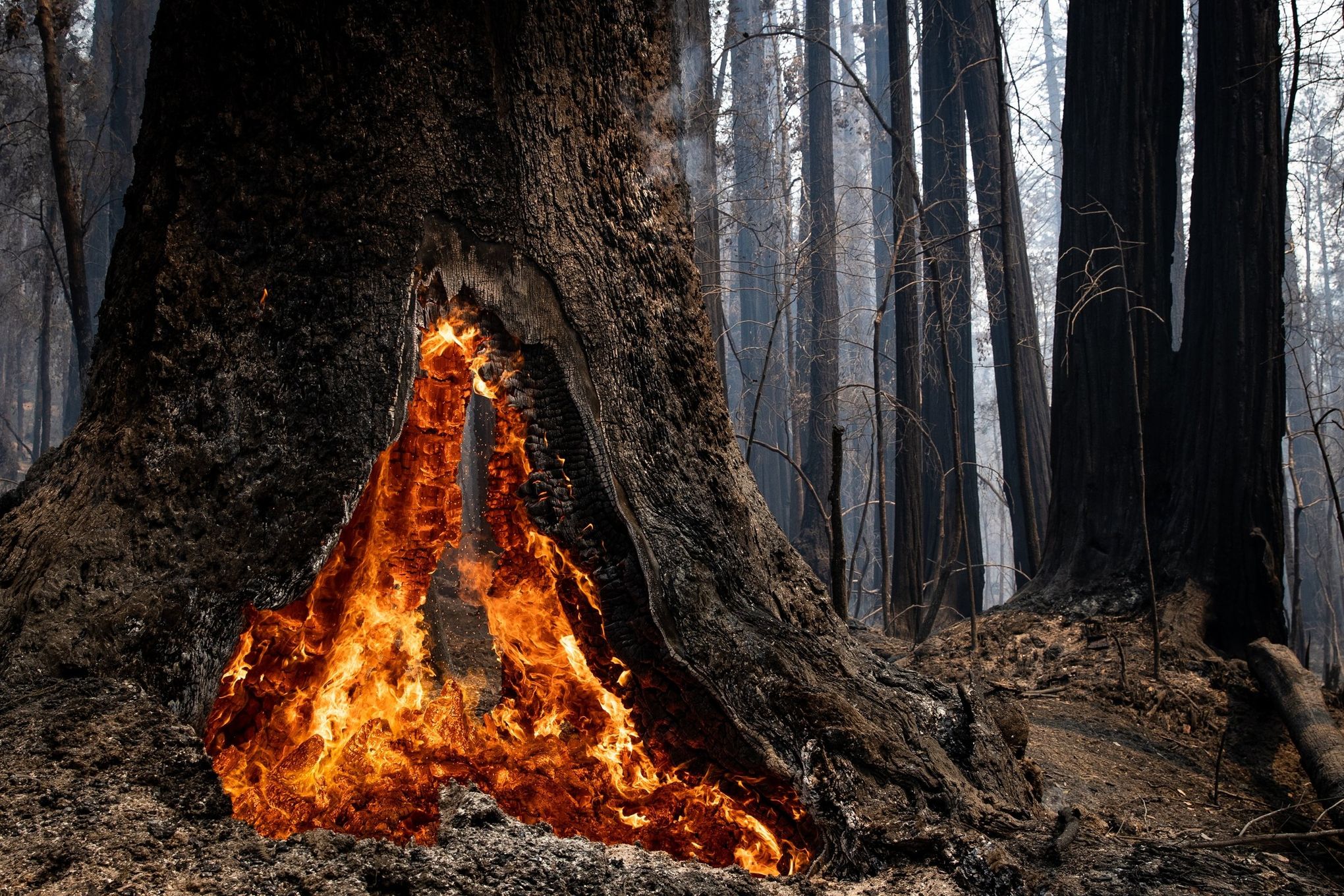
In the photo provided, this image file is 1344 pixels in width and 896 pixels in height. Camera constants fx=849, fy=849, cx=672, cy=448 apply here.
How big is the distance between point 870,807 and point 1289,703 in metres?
3.10

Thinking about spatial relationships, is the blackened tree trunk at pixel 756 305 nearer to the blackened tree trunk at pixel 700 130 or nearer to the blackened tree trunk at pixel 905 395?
the blackened tree trunk at pixel 905 395

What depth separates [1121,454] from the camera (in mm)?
5641

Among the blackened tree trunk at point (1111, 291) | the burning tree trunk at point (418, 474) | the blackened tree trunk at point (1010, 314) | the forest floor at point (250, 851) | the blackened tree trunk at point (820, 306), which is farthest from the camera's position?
the blackened tree trunk at point (820, 306)

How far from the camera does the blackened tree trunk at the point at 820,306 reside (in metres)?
11.8

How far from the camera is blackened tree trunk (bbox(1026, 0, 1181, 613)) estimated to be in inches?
219

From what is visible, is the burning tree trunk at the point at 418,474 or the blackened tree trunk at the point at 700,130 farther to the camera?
the blackened tree trunk at the point at 700,130

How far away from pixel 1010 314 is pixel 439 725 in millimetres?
5054

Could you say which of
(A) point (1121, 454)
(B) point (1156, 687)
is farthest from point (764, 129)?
(B) point (1156, 687)

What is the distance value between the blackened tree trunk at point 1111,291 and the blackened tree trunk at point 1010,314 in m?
0.49

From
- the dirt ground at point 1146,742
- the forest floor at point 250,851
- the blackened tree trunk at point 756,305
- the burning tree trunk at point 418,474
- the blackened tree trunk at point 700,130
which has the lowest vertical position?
the dirt ground at point 1146,742

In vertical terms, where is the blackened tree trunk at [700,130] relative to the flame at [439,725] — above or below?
above

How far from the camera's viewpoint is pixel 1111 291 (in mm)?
5574

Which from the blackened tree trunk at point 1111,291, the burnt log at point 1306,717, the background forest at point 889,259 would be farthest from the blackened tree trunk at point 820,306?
the burnt log at point 1306,717

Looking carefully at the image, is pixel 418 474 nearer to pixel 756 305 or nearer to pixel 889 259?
pixel 889 259
